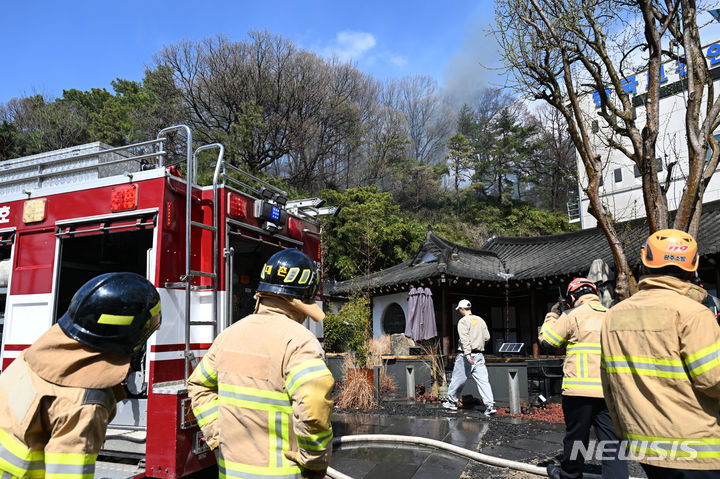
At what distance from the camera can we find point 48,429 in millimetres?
1490

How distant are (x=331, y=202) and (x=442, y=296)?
11.4 m

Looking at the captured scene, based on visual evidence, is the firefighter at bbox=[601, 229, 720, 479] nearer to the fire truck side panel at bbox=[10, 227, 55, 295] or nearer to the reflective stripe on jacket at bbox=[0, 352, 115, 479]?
the reflective stripe on jacket at bbox=[0, 352, 115, 479]

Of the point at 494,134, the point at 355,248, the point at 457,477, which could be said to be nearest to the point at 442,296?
the point at 355,248

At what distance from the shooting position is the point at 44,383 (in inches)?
58.2

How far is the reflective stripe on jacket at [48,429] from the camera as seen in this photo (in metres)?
1.43

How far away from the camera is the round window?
54.4ft

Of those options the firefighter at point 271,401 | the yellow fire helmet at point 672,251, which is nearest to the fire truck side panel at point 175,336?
the firefighter at point 271,401

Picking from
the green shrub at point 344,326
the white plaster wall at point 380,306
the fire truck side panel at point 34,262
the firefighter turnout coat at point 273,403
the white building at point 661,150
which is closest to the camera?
the firefighter turnout coat at point 273,403

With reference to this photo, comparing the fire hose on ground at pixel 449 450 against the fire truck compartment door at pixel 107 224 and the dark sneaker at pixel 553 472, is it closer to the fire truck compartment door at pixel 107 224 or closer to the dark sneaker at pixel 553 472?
the dark sneaker at pixel 553 472

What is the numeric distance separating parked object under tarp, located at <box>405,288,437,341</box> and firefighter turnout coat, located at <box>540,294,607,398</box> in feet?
27.7

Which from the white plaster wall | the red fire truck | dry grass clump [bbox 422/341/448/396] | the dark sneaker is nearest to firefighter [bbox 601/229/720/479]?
the dark sneaker

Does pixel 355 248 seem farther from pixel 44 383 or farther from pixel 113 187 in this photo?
pixel 44 383

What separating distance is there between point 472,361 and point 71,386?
23.0 feet

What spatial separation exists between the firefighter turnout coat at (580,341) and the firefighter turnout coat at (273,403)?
2653 mm
